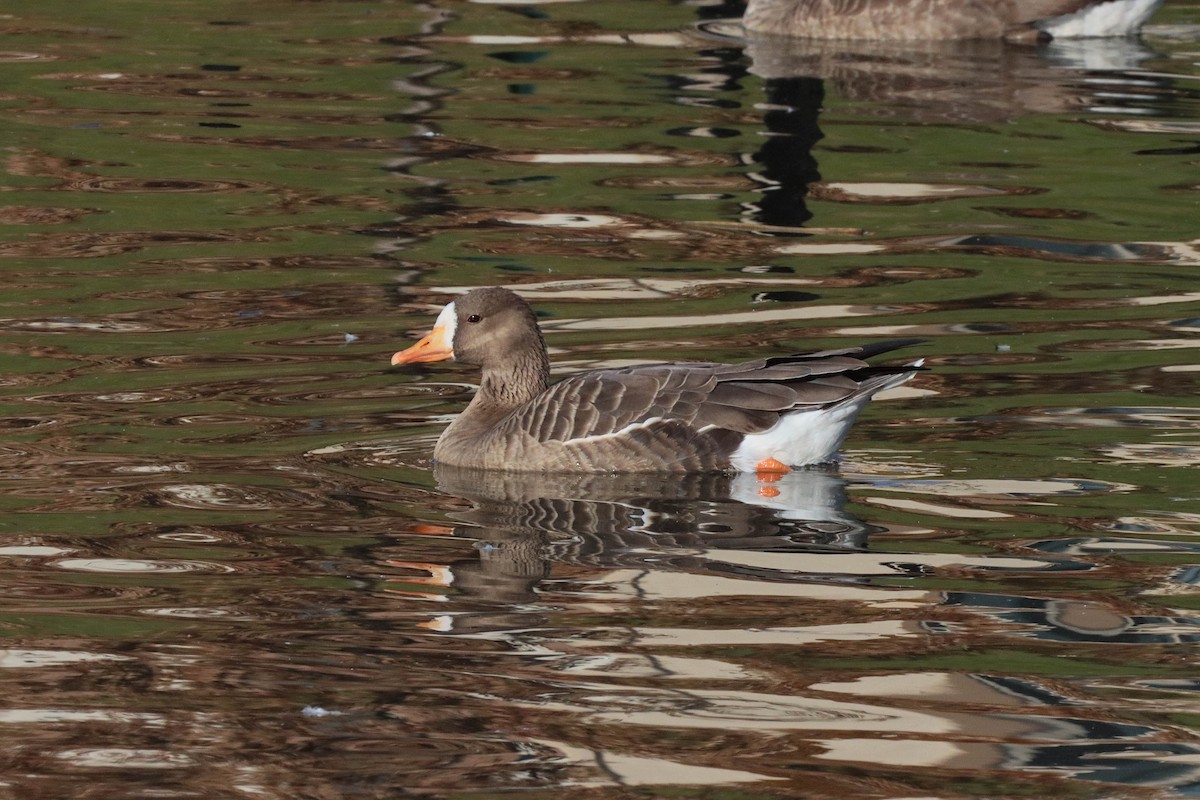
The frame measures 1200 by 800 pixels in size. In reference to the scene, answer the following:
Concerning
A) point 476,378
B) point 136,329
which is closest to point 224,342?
point 136,329

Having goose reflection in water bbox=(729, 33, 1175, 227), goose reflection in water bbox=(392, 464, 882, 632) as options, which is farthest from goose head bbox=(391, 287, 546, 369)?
goose reflection in water bbox=(729, 33, 1175, 227)

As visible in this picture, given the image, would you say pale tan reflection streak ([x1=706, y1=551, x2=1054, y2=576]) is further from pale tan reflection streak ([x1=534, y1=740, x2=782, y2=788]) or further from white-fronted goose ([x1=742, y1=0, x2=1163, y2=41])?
white-fronted goose ([x1=742, y1=0, x2=1163, y2=41])

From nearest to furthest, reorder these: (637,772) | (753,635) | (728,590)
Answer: (637,772)
(753,635)
(728,590)

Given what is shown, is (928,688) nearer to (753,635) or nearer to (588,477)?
(753,635)

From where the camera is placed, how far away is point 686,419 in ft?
33.2

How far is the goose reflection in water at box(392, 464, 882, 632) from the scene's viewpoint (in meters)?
8.43

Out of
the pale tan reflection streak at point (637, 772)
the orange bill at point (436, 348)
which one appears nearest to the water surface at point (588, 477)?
the pale tan reflection streak at point (637, 772)

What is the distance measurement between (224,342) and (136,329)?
617 millimetres

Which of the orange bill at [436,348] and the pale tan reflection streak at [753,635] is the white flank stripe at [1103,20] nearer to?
the orange bill at [436,348]

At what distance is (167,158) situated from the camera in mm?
17312

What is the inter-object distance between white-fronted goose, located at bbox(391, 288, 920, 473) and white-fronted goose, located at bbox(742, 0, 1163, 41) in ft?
41.8

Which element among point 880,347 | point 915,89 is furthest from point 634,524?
point 915,89

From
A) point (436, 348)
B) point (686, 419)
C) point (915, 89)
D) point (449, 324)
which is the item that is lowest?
point (686, 419)

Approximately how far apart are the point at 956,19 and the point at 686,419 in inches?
522
